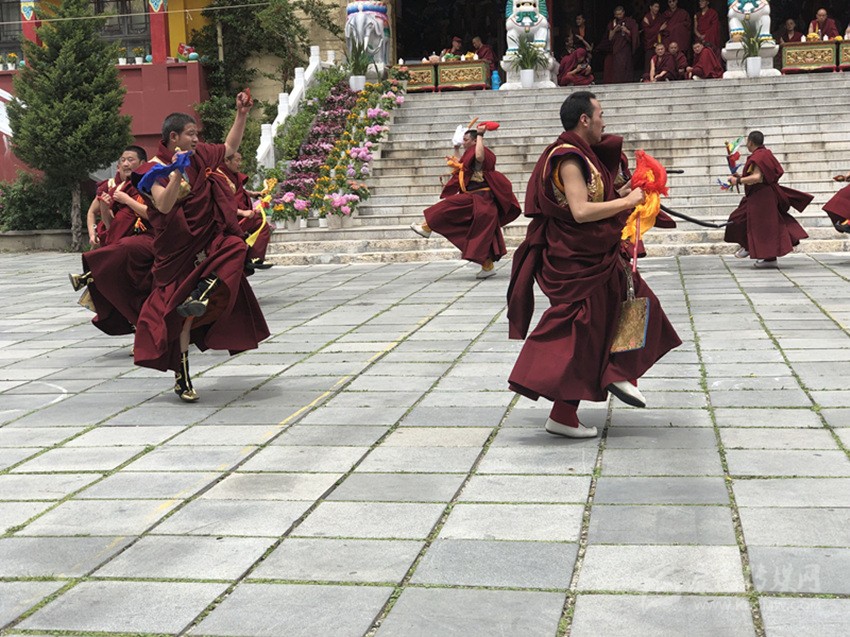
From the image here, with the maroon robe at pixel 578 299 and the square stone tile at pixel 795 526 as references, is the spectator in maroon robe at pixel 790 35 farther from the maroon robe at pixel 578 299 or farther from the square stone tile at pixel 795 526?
the square stone tile at pixel 795 526

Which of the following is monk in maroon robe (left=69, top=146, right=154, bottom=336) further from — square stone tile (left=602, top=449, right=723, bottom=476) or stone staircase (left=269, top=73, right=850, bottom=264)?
stone staircase (left=269, top=73, right=850, bottom=264)

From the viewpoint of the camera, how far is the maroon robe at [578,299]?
5.45 m

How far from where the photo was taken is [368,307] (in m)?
10.5

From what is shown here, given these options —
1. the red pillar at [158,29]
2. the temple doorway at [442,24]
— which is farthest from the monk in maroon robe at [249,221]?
the temple doorway at [442,24]

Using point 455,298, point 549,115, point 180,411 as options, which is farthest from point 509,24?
point 180,411

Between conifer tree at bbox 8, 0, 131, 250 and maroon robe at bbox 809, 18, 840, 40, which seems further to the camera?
maroon robe at bbox 809, 18, 840, 40

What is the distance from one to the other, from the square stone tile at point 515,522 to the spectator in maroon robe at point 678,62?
18.3 m

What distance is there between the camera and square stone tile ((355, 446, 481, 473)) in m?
5.10

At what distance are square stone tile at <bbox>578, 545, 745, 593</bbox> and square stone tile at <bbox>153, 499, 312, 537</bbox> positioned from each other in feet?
3.69

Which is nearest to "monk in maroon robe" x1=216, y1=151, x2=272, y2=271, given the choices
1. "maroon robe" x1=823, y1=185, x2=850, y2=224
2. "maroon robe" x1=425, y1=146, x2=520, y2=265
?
"maroon robe" x1=425, y1=146, x2=520, y2=265

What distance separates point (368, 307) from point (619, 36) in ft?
49.1

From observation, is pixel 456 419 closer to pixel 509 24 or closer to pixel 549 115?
pixel 549 115

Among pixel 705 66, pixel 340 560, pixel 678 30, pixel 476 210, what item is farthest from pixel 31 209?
pixel 340 560

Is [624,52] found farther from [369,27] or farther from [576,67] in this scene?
[369,27]
